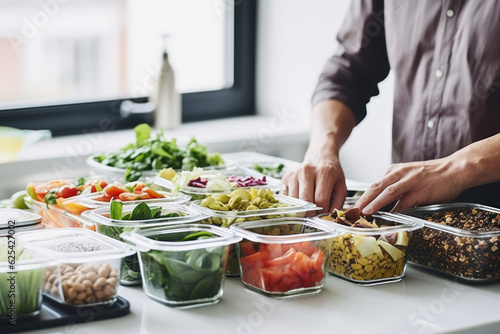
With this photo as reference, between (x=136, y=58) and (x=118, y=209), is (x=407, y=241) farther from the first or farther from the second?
(x=136, y=58)

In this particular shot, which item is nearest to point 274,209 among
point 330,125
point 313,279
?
point 313,279

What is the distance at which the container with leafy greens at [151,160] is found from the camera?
2.01m

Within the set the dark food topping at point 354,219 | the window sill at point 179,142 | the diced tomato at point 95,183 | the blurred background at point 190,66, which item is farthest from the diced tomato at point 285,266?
the blurred background at point 190,66

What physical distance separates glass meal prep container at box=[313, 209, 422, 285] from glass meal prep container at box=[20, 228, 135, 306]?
1.31 ft

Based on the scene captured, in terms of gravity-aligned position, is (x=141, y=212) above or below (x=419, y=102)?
below

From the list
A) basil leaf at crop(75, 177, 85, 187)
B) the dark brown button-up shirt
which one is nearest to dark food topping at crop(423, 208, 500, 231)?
the dark brown button-up shirt

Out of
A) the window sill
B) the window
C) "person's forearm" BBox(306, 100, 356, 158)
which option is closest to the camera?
"person's forearm" BBox(306, 100, 356, 158)

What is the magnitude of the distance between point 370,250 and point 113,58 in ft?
7.12

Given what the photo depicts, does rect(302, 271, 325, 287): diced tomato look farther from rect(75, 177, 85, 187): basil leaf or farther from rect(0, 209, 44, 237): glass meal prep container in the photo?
rect(75, 177, 85, 187): basil leaf

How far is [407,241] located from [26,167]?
1603 mm

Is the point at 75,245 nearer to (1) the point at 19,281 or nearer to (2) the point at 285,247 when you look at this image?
(1) the point at 19,281

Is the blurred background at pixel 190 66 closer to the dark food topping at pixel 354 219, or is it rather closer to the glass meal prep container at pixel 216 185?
the glass meal prep container at pixel 216 185

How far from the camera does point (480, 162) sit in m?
1.62

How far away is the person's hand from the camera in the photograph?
5.43ft
